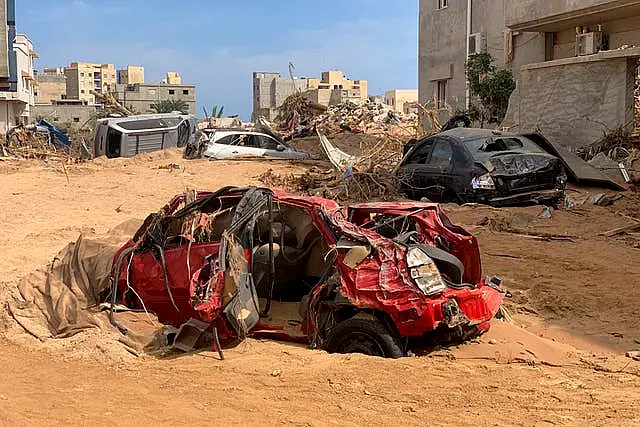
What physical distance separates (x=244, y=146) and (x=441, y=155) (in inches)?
458

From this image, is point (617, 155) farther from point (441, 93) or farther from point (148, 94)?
point (148, 94)

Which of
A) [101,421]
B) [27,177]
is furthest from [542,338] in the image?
[27,177]

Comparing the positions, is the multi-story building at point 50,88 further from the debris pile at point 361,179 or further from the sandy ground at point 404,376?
the sandy ground at point 404,376

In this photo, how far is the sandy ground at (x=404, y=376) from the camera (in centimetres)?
474

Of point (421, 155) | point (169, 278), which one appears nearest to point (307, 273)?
point (169, 278)

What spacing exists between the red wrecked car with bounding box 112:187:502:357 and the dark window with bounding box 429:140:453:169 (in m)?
7.06

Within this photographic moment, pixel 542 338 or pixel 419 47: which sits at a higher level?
pixel 419 47

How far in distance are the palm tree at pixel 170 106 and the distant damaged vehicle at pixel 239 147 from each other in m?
37.2

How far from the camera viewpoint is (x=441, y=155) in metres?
14.2

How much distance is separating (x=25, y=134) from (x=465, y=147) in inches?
898

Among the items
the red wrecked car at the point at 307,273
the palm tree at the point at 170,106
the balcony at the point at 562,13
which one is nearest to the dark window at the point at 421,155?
the balcony at the point at 562,13

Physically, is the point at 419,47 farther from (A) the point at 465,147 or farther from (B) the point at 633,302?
(B) the point at 633,302

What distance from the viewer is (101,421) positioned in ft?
15.7

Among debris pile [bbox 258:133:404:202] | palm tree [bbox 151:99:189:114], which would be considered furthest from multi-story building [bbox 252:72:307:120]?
debris pile [bbox 258:133:404:202]
